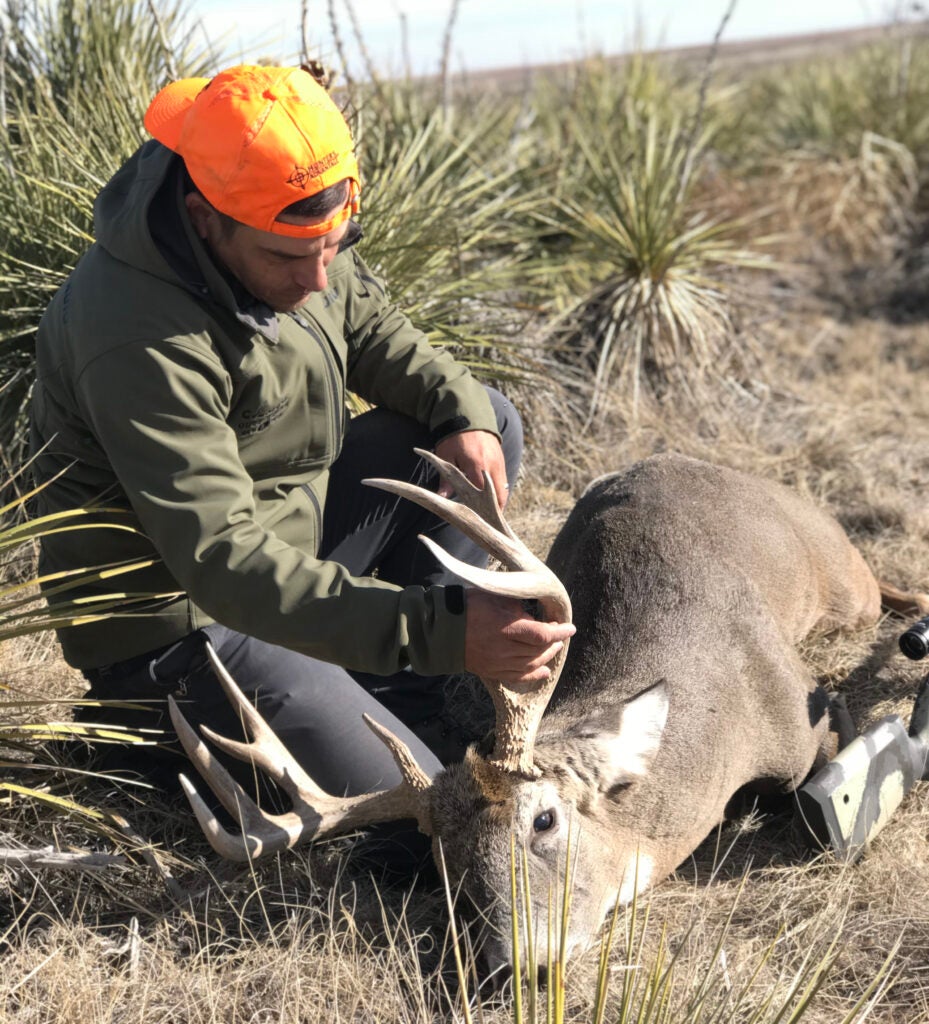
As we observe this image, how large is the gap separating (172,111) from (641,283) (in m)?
4.10

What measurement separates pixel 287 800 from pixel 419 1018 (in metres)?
0.83

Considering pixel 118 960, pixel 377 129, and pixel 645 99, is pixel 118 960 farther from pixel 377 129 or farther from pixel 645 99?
pixel 645 99

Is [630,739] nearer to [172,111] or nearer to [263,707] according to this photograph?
[263,707]

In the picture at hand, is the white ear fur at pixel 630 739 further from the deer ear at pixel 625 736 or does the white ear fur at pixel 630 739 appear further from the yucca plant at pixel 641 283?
the yucca plant at pixel 641 283

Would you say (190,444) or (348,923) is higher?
(190,444)

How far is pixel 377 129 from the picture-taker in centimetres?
636

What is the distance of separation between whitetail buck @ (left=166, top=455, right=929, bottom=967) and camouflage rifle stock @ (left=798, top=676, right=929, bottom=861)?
27cm

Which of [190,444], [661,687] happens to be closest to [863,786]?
[661,687]

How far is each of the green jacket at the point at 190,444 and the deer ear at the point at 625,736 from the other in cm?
64

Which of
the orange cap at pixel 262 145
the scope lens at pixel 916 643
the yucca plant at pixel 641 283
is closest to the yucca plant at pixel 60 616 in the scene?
the orange cap at pixel 262 145

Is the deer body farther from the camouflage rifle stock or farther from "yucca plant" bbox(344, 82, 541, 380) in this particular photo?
"yucca plant" bbox(344, 82, 541, 380)

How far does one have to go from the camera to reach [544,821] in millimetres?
2988

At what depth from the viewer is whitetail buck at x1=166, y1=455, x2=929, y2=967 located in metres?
2.90

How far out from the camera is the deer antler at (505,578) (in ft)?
8.18
